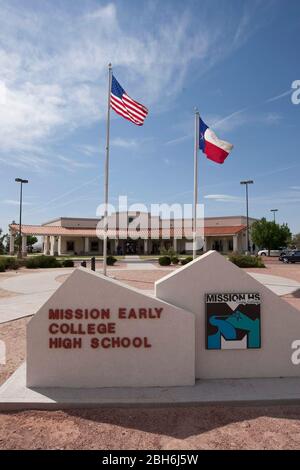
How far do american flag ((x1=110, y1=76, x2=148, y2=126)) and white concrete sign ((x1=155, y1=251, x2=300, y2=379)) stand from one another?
8379 millimetres

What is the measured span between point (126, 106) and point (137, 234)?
4325 centimetres

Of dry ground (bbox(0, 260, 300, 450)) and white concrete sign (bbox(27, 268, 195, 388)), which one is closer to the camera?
dry ground (bbox(0, 260, 300, 450))

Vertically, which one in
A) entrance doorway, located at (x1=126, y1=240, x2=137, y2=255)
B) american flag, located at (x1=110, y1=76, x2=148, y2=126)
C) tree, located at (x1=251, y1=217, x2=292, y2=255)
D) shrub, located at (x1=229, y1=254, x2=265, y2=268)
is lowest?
shrub, located at (x1=229, y1=254, x2=265, y2=268)

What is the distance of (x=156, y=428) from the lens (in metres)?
4.47

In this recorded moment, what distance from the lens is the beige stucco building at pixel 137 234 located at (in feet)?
174

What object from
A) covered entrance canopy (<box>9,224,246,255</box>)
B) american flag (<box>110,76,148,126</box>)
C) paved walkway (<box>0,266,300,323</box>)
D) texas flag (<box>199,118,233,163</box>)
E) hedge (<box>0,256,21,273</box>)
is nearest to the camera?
paved walkway (<box>0,266,300,323</box>)

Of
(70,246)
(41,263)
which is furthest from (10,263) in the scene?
(70,246)

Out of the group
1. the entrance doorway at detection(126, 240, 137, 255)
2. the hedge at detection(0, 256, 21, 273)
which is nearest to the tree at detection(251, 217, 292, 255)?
the entrance doorway at detection(126, 240, 137, 255)

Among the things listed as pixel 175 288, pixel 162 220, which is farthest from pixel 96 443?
pixel 162 220

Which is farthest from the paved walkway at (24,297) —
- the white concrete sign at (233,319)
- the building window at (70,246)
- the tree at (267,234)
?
the tree at (267,234)

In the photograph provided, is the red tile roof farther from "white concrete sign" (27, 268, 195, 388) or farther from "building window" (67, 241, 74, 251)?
"white concrete sign" (27, 268, 195, 388)

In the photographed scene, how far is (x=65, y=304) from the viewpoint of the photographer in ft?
18.5

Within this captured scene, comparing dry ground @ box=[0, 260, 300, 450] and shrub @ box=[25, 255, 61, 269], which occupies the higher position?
shrub @ box=[25, 255, 61, 269]

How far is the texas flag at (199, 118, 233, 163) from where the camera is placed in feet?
39.4
